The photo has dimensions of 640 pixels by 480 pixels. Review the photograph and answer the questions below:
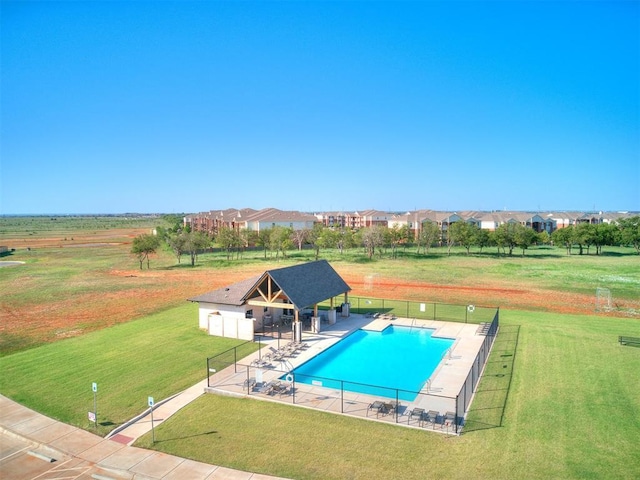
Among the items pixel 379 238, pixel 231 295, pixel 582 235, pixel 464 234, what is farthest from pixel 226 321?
pixel 582 235

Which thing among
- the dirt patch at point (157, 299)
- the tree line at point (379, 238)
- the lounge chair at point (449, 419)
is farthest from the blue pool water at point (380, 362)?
the tree line at point (379, 238)

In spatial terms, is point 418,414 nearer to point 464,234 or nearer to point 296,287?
point 296,287

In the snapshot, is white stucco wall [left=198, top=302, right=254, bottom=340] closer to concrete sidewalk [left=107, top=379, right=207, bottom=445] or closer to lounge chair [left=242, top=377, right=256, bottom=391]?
lounge chair [left=242, top=377, right=256, bottom=391]

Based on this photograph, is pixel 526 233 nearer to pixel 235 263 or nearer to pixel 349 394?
pixel 235 263

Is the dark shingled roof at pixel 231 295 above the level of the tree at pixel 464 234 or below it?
below

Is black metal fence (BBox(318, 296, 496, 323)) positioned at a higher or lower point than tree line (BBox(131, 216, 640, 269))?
lower

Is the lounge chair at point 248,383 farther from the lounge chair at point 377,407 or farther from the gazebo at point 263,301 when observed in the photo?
the gazebo at point 263,301

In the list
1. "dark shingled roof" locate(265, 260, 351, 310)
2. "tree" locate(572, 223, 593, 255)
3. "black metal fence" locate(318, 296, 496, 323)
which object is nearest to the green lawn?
"dark shingled roof" locate(265, 260, 351, 310)
